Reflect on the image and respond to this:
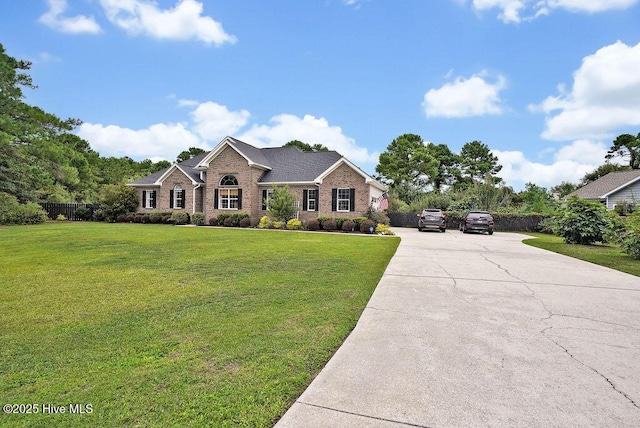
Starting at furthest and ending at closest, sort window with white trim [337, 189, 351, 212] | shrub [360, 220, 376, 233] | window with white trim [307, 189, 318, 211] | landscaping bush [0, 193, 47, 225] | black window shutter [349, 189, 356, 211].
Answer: window with white trim [307, 189, 318, 211] < window with white trim [337, 189, 351, 212] < black window shutter [349, 189, 356, 211] < landscaping bush [0, 193, 47, 225] < shrub [360, 220, 376, 233]

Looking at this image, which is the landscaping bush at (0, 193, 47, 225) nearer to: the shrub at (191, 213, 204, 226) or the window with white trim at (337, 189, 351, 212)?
the shrub at (191, 213, 204, 226)

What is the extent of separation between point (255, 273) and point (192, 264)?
2.02 m

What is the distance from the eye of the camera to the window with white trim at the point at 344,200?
76.1ft

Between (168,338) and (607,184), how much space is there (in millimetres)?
38903

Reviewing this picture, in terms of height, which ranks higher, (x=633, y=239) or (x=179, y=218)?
(x=179, y=218)

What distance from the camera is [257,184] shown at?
25422mm

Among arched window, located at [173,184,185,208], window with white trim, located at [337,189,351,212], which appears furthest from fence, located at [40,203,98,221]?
window with white trim, located at [337,189,351,212]

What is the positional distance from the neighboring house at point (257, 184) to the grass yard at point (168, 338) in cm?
1609

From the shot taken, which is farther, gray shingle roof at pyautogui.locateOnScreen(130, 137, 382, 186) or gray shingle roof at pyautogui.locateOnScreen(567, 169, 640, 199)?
gray shingle roof at pyautogui.locateOnScreen(567, 169, 640, 199)

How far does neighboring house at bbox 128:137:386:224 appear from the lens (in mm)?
23297

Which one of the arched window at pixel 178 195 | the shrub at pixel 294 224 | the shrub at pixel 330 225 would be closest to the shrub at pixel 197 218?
the arched window at pixel 178 195

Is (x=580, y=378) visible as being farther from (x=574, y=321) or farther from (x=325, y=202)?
(x=325, y=202)

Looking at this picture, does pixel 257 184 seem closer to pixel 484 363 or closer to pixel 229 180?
pixel 229 180

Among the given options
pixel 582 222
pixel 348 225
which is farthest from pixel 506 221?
pixel 348 225
